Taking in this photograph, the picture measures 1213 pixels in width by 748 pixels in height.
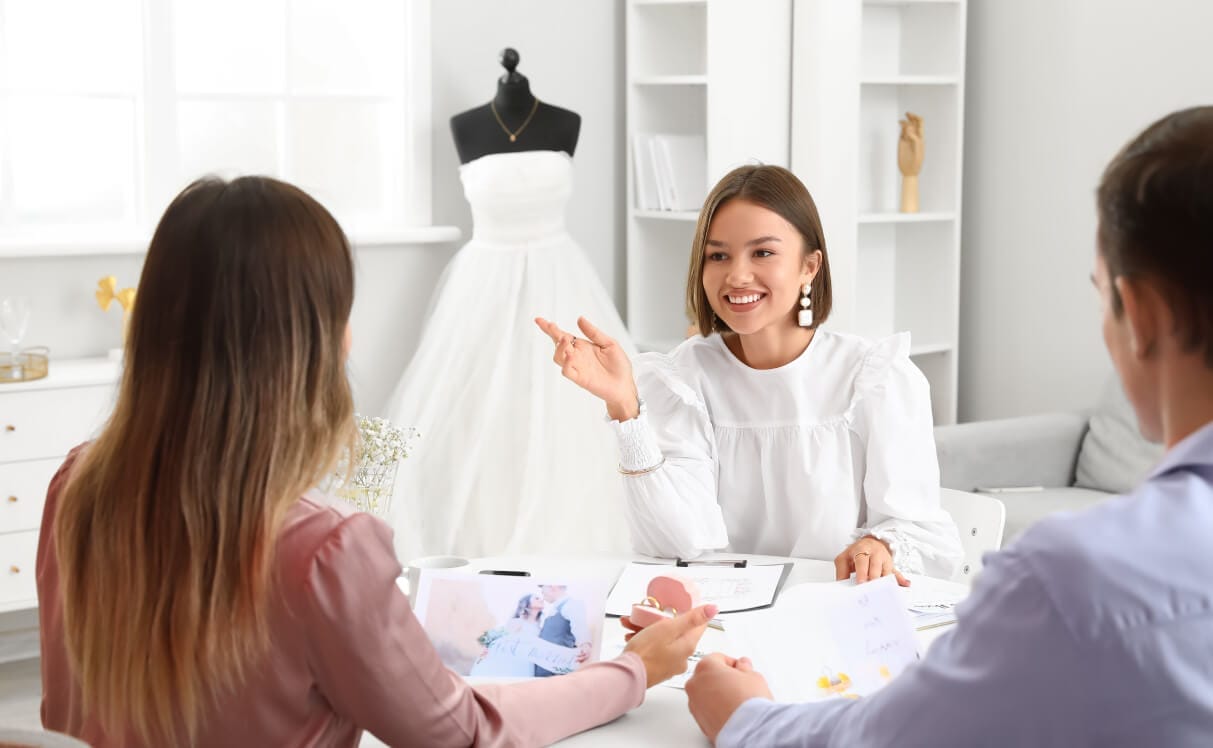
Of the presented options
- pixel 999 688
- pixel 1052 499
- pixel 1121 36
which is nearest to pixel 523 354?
pixel 1052 499

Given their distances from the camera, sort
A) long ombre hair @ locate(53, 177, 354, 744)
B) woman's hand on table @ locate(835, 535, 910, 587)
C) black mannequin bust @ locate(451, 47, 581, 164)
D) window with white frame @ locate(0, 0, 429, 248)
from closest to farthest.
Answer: long ombre hair @ locate(53, 177, 354, 744) → woman's hand on table @ locate(835, 535, 910, 587) → window with white frame @ locate(0, 0, 429, 248) → black mannequin bust @ locate(451, 47, 581, 164)

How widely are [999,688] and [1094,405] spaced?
3.28 m

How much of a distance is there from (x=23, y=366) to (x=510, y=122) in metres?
1.43

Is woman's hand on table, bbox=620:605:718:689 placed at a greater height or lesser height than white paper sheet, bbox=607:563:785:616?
greater

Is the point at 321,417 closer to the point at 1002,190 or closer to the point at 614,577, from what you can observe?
the point at 614,577

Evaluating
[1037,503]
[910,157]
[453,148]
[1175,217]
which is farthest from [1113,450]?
[1175,217]

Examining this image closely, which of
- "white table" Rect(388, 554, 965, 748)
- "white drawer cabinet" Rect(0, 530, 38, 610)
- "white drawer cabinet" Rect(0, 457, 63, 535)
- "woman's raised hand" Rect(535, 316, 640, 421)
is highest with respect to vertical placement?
"woman's raised hand" Rect(535, 316, 640, 421)

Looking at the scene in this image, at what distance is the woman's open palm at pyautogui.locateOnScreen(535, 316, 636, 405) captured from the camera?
1.98 meters

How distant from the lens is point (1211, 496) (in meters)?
0.87

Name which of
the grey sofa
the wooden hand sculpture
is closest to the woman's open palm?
the grey sofa

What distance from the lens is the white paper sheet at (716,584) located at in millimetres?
1738

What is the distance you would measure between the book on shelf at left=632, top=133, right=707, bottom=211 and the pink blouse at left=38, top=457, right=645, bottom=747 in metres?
3.08

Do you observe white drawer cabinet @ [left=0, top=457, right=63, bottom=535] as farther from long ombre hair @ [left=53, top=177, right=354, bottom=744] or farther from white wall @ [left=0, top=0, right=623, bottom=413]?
long ombre hair @ [left=53, top=177, right=354, bottom=744]

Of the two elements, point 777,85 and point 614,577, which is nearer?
point 614,577
